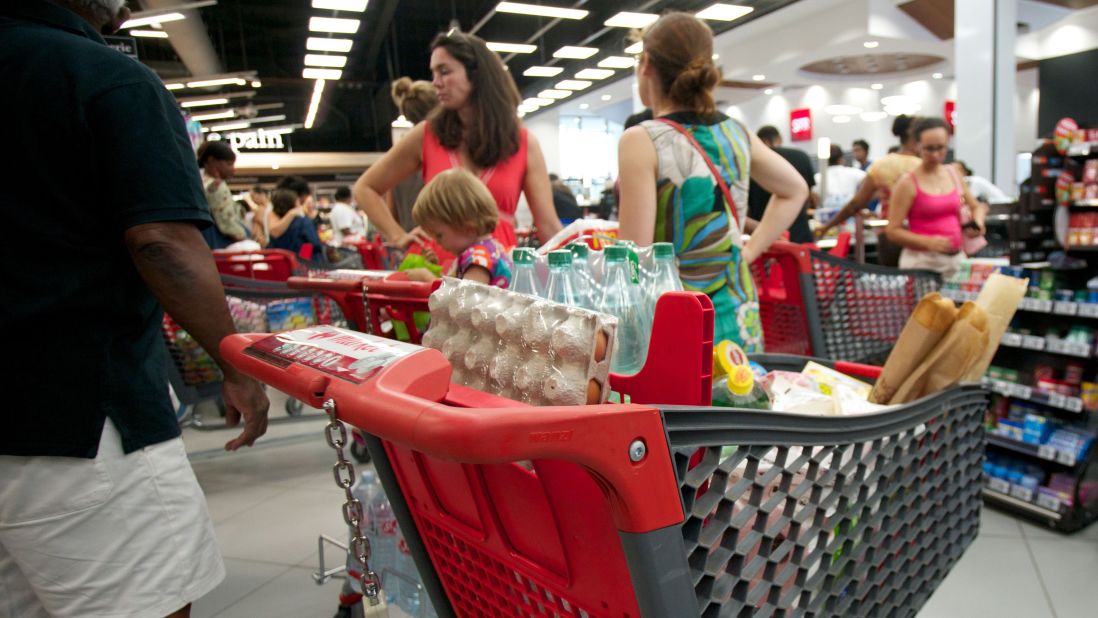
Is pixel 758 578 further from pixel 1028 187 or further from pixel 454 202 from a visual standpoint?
pixel 1028 187

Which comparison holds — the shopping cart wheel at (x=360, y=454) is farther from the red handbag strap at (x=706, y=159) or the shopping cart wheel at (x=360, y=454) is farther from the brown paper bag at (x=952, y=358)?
the brown paper bag at (x=952, y=358)

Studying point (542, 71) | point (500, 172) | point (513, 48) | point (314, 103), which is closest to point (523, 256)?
point (500, 172)

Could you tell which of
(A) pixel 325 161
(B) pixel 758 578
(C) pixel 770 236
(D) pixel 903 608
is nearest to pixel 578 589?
(B) pixel 758 578

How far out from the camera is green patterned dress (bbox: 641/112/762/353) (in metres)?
1.68

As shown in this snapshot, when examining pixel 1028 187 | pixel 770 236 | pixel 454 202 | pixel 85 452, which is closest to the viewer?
pixel 85 452

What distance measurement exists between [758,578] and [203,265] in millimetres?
1062

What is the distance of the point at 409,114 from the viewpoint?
9.66 ft

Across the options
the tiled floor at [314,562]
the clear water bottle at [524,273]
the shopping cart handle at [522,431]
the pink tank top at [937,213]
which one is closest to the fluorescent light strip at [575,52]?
the pink tank top at [937,213]

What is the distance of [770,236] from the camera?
2.00 m

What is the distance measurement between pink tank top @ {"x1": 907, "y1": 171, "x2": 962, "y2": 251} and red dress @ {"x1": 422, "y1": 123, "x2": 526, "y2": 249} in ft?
7.28

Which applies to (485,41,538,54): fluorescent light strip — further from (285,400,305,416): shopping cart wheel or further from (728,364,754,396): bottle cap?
(728,364,754,396): bottle cap

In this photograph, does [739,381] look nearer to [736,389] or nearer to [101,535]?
[736,389]

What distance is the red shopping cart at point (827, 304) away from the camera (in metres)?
2.42

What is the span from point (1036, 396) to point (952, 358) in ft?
6.39
